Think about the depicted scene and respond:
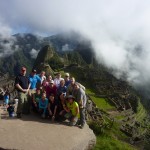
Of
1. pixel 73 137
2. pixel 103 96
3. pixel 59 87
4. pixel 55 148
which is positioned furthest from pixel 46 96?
pixel 103 96

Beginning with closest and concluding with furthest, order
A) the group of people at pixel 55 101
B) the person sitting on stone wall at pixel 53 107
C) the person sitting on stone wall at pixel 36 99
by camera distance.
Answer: the group of people at pixel 55 101 → the person sitting on stone wall at pixel 53 107 → the person sitting on stone wall at pixel 36 99

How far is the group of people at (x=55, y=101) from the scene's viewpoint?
15805 mm

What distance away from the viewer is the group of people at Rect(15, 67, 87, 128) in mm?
15805

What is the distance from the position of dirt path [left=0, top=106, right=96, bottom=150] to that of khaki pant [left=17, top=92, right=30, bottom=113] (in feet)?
1.58

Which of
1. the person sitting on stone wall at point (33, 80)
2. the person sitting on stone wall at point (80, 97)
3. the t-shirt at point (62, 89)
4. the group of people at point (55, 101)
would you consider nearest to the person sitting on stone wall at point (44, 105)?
the group of people at point (55, 101)

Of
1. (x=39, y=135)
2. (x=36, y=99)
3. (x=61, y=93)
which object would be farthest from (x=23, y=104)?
(x=39, y=135)

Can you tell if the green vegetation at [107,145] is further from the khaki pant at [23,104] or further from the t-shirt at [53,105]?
the khaki pant at [23,104]

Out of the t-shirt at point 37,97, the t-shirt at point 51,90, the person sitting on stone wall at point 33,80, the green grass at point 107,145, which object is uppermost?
the person sitting on stone wall at point 33,80

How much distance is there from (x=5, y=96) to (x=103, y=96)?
71.6m

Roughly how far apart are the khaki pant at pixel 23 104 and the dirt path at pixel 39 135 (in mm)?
480

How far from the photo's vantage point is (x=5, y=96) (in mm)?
20656

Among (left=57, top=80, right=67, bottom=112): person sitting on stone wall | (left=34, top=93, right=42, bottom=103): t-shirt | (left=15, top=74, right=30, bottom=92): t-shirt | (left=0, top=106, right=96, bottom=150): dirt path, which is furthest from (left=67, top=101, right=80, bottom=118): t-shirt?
(left=15, top=74, right=30, bottom=92): t-shirt

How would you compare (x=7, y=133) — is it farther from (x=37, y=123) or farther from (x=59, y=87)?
(x=59, y=87)

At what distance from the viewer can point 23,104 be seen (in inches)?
644
